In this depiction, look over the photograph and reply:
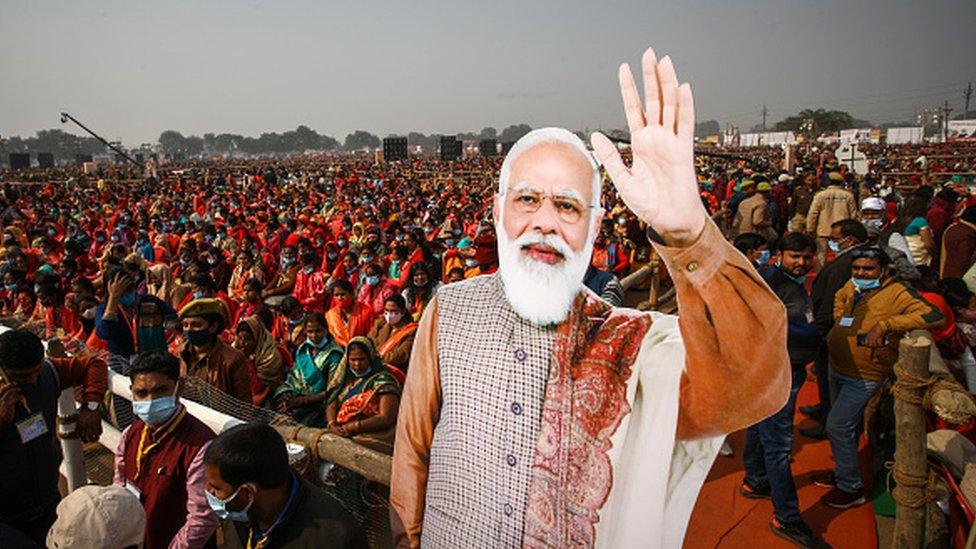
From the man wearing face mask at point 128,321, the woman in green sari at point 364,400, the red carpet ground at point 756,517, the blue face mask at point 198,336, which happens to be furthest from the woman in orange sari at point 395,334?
the red carpet ground at point 756,517

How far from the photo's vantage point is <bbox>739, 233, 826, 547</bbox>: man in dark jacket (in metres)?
3.59

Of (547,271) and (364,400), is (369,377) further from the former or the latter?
(547,271)

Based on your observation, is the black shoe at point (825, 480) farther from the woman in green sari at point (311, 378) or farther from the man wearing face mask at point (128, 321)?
the man wearing face mask at point (128, 321)

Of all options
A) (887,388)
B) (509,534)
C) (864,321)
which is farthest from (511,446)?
(887,388)

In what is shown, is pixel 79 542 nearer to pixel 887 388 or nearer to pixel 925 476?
pixel 925 476

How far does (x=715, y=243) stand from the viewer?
1323mm

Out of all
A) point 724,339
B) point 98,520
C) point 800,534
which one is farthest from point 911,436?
point 98,520

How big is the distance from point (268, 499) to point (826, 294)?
4.39 m

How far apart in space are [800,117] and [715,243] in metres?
81.7

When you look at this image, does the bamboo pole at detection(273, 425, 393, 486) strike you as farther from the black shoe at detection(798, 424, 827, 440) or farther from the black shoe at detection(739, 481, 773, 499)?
the black shoe at detection(798, 424, 827, 440)

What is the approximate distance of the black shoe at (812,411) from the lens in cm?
533

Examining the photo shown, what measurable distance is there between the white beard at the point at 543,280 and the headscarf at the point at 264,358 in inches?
149

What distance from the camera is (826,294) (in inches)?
188

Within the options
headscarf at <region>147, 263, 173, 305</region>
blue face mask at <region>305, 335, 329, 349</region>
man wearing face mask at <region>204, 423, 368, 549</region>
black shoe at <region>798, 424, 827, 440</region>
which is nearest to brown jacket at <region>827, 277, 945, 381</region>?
black shoe at <region>798, 424, 827, 440</region>
